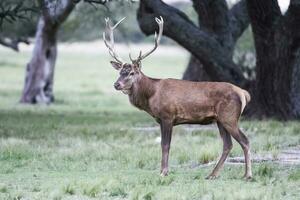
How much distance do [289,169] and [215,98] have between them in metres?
1.66

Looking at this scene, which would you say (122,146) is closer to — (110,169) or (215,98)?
(110,169)

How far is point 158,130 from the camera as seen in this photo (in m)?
21.0

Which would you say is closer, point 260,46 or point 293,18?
point 293,18

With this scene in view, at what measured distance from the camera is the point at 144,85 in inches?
533

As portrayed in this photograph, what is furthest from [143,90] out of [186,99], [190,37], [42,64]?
[42,64]

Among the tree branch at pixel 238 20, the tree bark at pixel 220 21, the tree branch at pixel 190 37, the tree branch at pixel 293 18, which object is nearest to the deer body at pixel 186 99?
the tree branch at pixel 293 18

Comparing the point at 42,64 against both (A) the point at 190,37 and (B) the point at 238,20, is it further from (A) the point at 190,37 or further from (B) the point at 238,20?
(A) the point at 190,37

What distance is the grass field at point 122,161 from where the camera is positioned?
1156cm

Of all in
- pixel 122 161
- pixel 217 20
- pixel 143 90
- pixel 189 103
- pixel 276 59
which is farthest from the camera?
pixel 217 20

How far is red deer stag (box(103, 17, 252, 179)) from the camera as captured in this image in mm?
12852

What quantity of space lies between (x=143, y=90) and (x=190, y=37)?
10114 mm

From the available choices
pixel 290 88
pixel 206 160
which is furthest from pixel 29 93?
pixel 206 160

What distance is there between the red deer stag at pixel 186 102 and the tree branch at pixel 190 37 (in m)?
9.70

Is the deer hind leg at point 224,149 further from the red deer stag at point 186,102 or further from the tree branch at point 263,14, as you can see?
the tree branch at point 263,14
